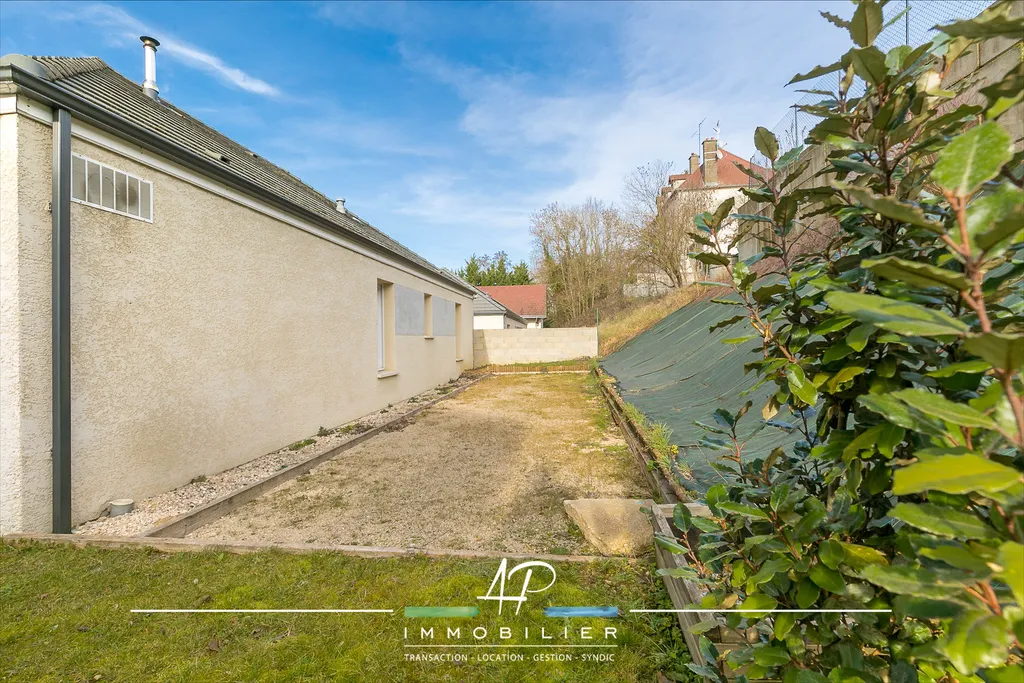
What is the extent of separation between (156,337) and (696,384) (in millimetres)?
6453

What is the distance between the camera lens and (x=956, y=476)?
1.46ft

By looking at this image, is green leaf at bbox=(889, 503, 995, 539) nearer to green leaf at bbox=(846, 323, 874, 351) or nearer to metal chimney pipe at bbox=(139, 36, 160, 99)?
green leaf at bbox=(846, 323, 874, 351)

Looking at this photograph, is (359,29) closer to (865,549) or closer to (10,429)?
(10,429)

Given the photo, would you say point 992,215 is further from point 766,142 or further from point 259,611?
point 259,611

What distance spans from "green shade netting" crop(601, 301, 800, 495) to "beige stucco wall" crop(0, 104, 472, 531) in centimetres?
440

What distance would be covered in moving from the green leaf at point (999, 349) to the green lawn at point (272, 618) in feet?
6.66

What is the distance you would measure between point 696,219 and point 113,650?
3.14 m

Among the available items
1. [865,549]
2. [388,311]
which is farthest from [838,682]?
[388,311]

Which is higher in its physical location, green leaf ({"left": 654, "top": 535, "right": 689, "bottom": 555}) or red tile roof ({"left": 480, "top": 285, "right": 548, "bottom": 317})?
red tile roof ({"left": 480, "top": 285, "right": 548, "bottom": 317})

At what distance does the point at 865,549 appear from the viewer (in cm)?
77

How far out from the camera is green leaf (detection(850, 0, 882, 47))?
801mm

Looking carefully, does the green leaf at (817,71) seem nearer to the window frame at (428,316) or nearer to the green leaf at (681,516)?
the green leaf at (681,516)

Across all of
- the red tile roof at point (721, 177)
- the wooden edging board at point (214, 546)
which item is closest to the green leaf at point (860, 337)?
the wooden edging board at point (214, 546)

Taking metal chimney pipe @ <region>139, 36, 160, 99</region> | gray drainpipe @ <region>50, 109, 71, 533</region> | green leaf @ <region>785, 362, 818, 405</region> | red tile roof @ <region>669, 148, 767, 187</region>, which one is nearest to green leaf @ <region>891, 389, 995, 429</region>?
green leaf @ <region>785, 362, 818, 405</region>
